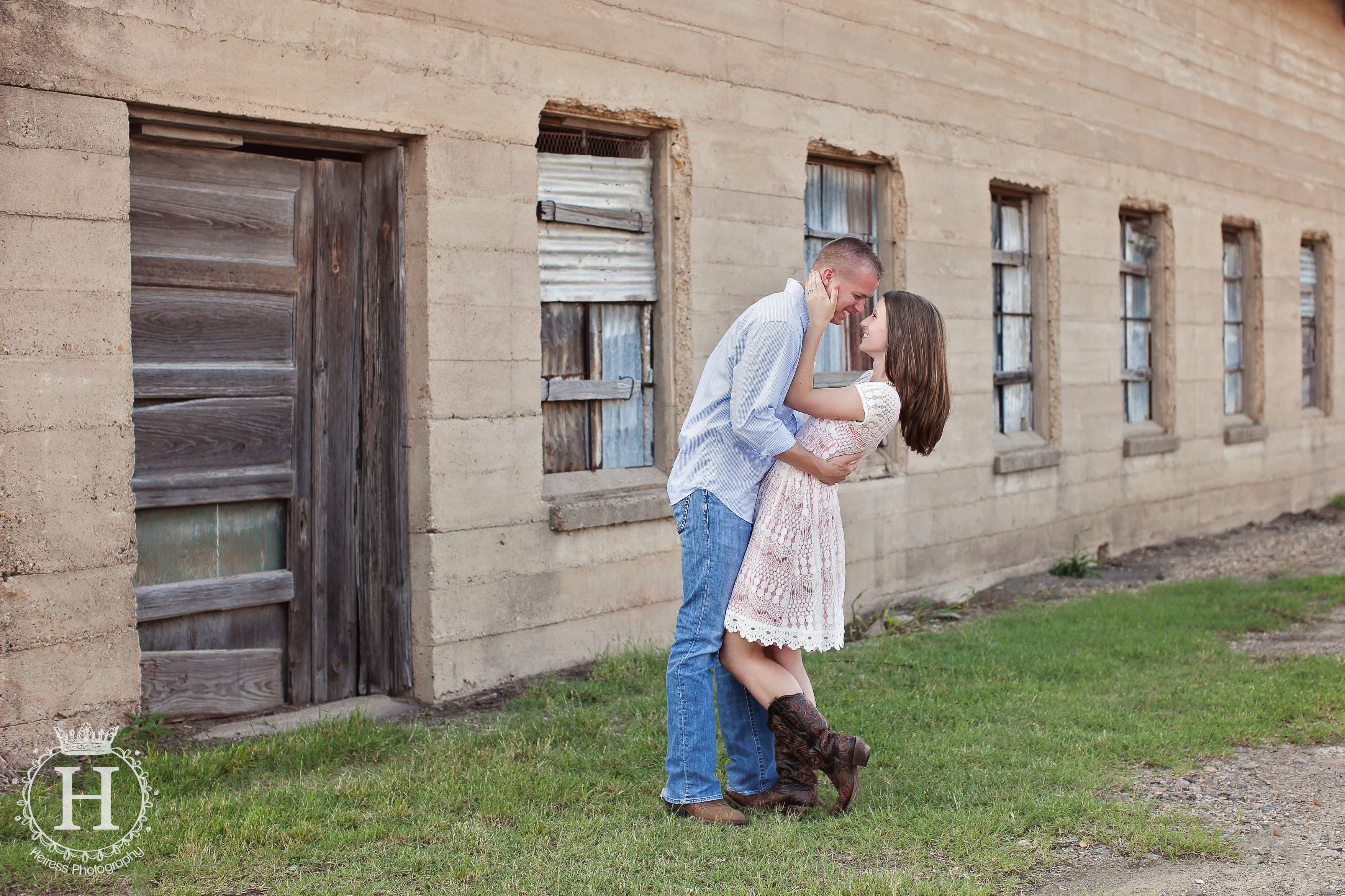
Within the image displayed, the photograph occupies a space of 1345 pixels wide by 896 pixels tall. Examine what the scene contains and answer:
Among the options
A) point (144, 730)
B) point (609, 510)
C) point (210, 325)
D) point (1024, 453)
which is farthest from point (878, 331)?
point (1024, 453)

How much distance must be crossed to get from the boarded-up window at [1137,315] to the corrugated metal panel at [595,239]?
6024mm

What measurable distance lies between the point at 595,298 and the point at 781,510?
2.94m

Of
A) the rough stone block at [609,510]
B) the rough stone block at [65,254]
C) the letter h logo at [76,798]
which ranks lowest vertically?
the letter h logo at [76,798]

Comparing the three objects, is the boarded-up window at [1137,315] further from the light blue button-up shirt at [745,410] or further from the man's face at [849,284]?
the light blue button-up shirt at [745,410]

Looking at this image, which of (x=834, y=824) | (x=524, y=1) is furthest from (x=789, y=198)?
(x=834, y=824)

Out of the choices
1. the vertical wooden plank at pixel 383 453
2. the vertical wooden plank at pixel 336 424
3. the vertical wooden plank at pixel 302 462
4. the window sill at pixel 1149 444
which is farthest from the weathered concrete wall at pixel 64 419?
the window sill at pixel 1149 444

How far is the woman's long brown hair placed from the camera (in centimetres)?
417

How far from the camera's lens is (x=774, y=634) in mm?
4078

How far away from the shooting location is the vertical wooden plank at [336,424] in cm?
580

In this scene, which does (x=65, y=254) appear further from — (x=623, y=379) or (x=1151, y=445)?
(x=1151, y=445)

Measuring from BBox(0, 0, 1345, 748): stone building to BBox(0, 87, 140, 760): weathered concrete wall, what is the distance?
0.01 m

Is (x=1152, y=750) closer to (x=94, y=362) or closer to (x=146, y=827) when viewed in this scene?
(x=146, y=827)

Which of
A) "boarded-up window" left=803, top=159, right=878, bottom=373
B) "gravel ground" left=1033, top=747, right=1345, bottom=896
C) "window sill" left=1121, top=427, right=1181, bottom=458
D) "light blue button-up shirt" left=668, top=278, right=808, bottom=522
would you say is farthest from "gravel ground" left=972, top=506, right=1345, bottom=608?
"light blue button-up shirt" left=668, top=278, right=808, bottom=522

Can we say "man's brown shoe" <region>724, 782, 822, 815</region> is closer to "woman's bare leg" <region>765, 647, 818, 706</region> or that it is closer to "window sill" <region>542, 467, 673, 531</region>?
"woman's bare leg" <region>765, 647, 818, 706</region>
